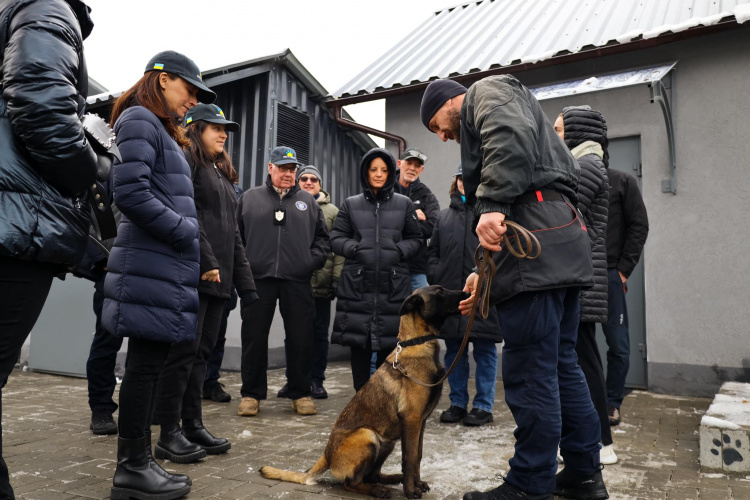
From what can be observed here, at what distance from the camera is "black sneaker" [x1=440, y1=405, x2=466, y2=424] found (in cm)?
476

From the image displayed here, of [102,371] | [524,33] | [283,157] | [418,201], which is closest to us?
[102,371]

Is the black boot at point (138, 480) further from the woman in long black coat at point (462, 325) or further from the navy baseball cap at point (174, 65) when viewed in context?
the woman in long black coat at point (462, 325)

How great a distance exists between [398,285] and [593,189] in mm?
Answer: 1943

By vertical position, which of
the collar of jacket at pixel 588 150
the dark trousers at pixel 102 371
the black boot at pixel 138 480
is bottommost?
the black boot at pixel 138 480

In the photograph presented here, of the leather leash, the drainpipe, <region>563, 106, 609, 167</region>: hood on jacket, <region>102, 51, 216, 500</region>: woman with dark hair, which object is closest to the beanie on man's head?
the leather leash

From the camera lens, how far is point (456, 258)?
16.4 ft

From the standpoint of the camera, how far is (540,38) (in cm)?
784

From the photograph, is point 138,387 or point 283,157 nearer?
point 138,387

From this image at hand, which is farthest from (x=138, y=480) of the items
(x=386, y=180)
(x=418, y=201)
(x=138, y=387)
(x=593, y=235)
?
(x=418, y=201)

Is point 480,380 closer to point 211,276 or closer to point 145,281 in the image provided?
point 211,276

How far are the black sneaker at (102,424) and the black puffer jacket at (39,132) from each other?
97.7 inches

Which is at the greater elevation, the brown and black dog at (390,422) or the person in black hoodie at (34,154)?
the person in black hoodie at (34,154)

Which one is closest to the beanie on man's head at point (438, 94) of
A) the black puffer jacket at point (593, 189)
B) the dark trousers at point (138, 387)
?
the black puffer jacket at point (593, 189)

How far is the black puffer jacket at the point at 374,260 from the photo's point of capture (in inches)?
193
